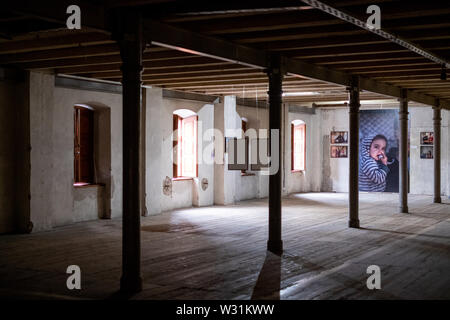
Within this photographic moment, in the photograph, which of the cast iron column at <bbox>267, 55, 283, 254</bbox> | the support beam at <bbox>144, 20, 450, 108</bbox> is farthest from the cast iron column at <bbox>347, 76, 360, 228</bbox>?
the cast iron column at <bbox>267, 55, 283, 254</bbox>

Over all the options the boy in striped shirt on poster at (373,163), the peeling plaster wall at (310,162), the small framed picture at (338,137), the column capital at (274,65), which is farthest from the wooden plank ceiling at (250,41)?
the small framed picture at (338,137)

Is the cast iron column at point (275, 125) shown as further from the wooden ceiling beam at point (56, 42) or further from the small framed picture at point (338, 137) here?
the small framed picture at point (338, 137)

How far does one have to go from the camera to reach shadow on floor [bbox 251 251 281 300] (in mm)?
6477

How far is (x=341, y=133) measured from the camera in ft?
72.5

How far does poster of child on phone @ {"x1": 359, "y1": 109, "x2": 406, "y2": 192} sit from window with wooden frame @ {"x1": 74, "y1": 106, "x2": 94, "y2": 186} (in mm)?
11576

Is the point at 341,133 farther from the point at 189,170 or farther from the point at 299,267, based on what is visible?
the point at 299,267

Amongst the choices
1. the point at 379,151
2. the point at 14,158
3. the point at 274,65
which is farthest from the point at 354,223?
the point at 379,151

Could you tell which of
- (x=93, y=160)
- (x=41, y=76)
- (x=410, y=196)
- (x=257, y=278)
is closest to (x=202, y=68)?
(x=41, y=76)

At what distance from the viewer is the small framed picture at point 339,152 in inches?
870

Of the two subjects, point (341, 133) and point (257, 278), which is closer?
point (257, 278)

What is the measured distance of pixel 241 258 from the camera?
8.77 m

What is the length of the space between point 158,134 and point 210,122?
239 cm

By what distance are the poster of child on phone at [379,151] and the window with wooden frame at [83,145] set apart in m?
11.6

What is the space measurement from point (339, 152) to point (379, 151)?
5.30 ft
